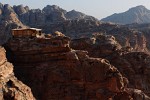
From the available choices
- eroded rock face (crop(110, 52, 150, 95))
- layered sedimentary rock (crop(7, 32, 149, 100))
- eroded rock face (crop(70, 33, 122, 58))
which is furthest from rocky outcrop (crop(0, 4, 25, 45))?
layered sedimentary rock (crop(7, 32, 149, 100))

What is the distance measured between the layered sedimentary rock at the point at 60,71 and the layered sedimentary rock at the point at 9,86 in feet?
15.5

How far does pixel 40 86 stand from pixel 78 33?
241 feet

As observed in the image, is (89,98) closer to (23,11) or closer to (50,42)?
(50,42)

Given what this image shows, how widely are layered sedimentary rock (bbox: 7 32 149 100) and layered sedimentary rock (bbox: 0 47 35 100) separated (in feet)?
15.5

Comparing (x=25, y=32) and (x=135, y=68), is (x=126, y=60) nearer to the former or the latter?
(x=135, y=68)

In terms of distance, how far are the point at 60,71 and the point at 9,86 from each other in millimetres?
8514

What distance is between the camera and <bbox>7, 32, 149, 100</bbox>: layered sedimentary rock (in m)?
43.1

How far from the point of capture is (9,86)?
36.5 meters

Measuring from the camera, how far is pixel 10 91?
3556cm

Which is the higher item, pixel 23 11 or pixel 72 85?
pixel 23 11

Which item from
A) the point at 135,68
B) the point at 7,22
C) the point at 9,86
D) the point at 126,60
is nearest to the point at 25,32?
the point at 9,86

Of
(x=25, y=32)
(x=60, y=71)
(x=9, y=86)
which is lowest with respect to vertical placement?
(x=9, y=86)

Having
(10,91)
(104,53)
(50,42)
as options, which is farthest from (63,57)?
(104,53)

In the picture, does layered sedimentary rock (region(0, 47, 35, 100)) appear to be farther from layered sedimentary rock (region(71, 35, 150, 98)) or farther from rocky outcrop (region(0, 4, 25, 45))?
rocky outcrop (region(0, 4, 25, 45))
